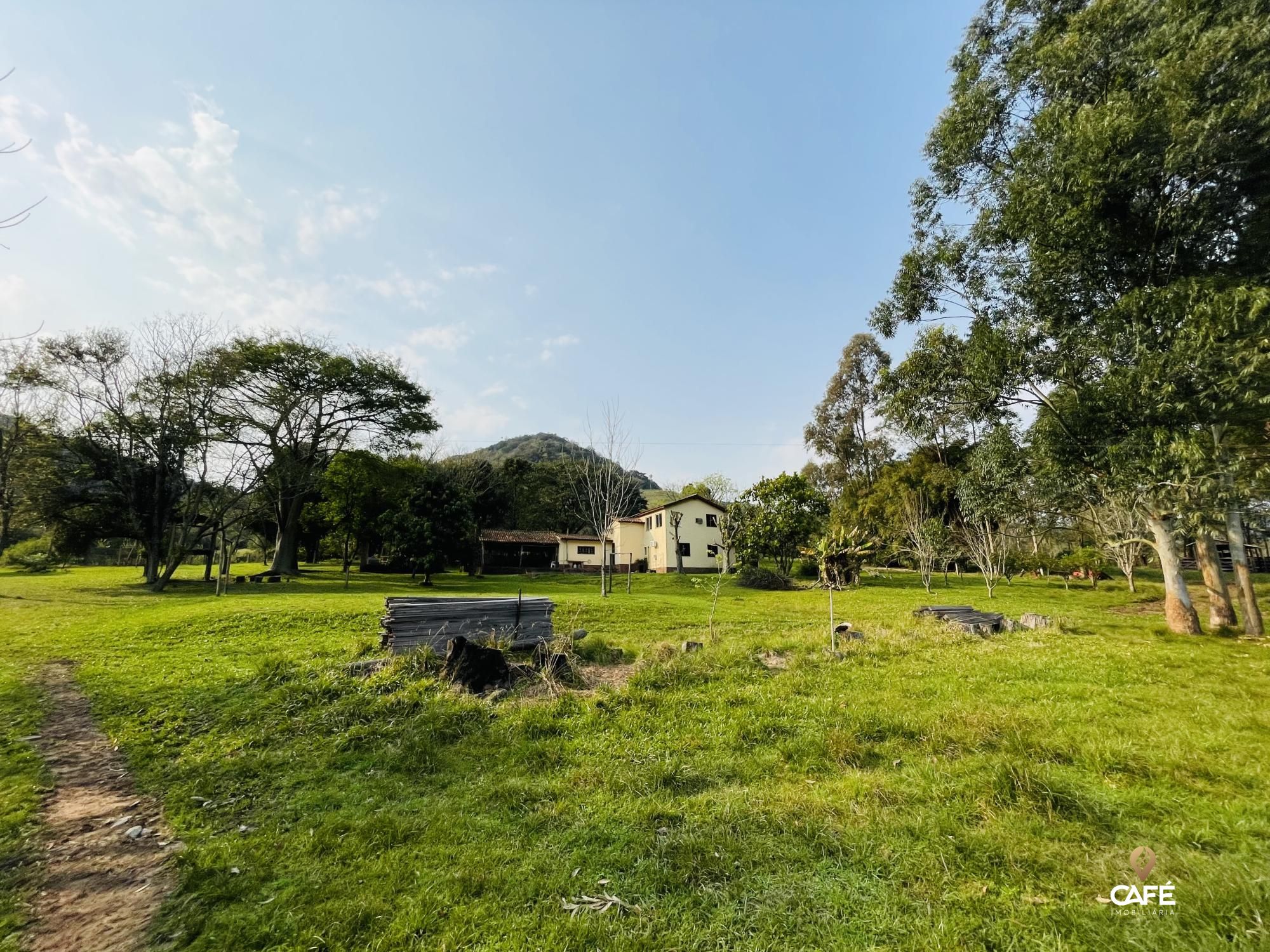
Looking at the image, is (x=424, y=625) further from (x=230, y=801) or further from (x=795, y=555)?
(x=795, y=555)

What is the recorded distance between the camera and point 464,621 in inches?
366

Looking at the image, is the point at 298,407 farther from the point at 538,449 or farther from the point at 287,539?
the point at 538,449

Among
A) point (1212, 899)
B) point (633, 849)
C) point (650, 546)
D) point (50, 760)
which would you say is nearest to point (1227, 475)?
point (1212, 899)

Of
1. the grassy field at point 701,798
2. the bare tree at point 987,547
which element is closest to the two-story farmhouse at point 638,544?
the bare tree at point 987,547

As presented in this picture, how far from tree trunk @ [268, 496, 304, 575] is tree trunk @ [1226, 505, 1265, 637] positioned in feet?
130

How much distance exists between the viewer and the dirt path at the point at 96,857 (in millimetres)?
2947

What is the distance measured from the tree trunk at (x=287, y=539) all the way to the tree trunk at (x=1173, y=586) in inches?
1507

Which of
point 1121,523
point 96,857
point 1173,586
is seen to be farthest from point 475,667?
point 1121,523

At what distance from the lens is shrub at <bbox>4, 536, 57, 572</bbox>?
30016mm

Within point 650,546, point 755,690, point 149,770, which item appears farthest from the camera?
point 650,546

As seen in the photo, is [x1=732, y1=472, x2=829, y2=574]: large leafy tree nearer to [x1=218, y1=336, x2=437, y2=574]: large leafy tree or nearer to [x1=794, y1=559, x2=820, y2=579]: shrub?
[x1=794, y1=559, x2=820, y2=579]: shrub

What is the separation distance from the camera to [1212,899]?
2.68 metres

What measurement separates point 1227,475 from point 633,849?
1506 centimetres

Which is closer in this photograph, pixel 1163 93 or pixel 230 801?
pixel 230 801
